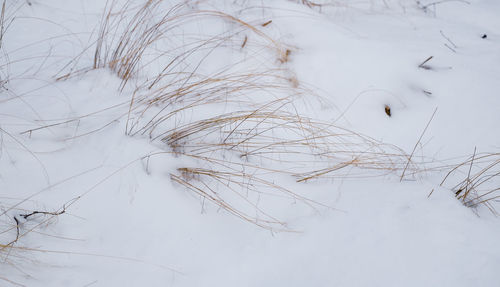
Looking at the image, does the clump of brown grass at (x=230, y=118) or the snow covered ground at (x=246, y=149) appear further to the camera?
the clump of brown grass at (x=230, y=118)

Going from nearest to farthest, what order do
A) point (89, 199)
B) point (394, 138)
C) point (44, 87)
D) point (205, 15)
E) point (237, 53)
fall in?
point (89, 199) → point (44, 87) → point (394, 138) → point (237, 53) → point (205, 15)

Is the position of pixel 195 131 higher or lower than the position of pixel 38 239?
higher

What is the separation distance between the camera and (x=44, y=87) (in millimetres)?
1548

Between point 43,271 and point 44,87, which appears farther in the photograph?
point 44,87

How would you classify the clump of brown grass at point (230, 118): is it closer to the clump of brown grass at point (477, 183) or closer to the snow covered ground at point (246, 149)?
the snow covered ground at point (246, 149)

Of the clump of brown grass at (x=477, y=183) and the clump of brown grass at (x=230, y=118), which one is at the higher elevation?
the clump of brown grass at (x=230, y=118)

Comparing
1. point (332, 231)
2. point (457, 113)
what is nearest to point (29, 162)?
point (332, 231)

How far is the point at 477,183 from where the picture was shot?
58.1 inches

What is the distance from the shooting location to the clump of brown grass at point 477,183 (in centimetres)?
132

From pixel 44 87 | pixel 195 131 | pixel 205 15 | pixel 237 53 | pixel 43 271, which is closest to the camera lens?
pixel 43 271

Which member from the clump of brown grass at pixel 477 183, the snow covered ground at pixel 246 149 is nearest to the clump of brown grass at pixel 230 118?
the snow covered ground at pixel 246 149

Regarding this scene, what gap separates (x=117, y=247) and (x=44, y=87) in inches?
35.4

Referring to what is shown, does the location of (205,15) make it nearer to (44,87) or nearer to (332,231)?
(44,87)

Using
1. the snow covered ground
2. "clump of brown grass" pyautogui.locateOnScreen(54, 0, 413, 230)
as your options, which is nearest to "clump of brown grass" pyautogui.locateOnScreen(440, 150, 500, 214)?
the snow covered ground
